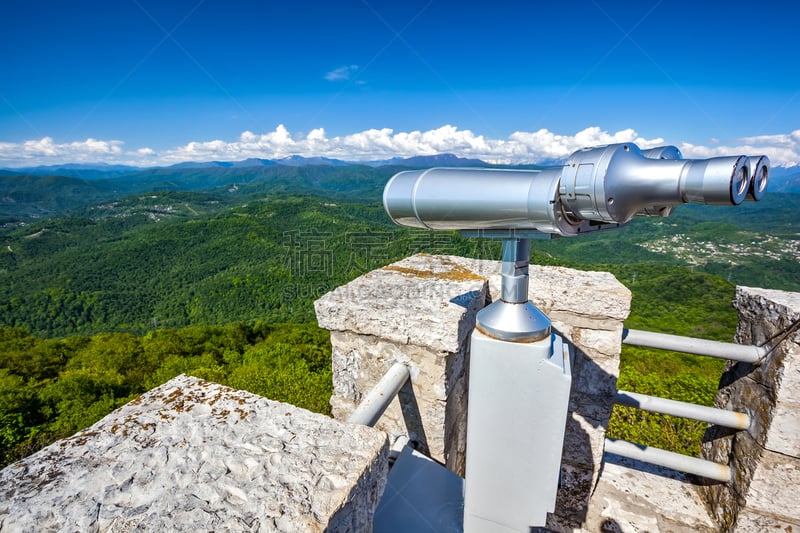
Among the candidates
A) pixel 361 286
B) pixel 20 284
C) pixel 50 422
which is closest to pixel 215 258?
pixel 20 284

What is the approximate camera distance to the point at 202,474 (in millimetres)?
875

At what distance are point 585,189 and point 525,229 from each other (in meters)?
0.17

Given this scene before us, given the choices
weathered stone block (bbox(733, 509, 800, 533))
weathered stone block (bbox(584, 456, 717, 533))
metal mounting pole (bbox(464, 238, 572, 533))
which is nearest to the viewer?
metal mounting pole (bbox(464, 238, 572, 533))

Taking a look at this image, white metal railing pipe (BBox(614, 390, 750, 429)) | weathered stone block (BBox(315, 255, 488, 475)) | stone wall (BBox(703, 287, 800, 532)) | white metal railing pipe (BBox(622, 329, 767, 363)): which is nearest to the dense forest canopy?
weathered stone block (BBox(315, 255, 488, 475))

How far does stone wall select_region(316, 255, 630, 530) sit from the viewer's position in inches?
72.6

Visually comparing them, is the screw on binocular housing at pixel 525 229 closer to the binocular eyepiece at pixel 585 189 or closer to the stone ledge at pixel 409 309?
the binocular eyepiece at pixel 585 189

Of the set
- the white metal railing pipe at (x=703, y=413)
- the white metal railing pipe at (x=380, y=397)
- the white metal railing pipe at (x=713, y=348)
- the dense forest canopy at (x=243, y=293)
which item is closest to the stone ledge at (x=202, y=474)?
the white metal railing pipe at (x=380, y=397)

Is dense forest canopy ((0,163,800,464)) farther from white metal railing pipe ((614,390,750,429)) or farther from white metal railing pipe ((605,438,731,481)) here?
white metal railing pipe ((605,438,731,481))

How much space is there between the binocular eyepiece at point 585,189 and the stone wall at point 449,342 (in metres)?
0.96

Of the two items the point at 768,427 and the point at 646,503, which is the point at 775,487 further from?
the point at 646,503

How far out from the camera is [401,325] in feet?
6.00

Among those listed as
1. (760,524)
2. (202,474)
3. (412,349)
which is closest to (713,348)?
(760,524)

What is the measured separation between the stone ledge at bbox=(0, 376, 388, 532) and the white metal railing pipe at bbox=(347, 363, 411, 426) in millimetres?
374

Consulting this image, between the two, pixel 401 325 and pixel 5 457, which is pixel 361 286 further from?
pixel 5 457
